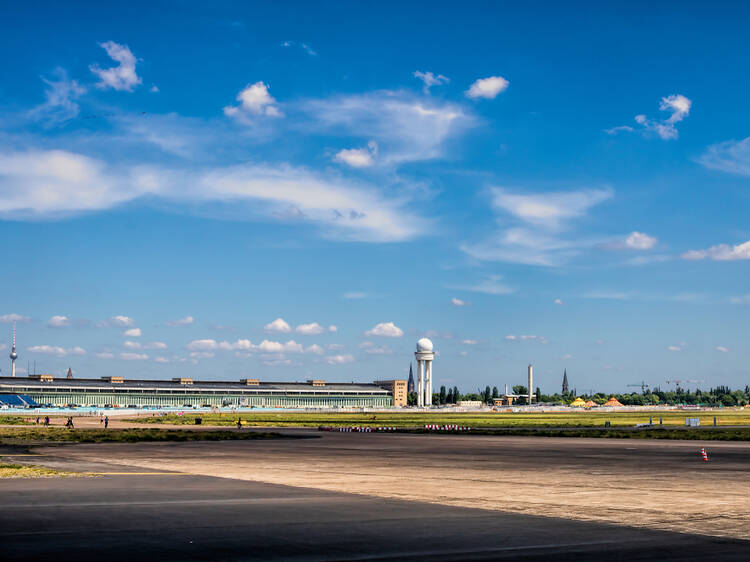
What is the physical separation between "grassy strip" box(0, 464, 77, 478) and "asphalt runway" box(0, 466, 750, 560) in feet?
25.1

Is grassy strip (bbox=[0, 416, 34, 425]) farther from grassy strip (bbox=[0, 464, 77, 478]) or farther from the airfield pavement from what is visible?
Answer: grassy strip (bbox=[0, 464, 77, 478])

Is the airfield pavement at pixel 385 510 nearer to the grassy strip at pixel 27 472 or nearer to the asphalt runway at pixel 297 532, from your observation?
the asphalt runway at pixel 297 532

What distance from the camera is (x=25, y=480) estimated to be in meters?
31.2

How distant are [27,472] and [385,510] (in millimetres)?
20368

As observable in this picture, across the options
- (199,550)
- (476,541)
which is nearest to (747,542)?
(476,541)

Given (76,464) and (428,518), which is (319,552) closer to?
(428,518)

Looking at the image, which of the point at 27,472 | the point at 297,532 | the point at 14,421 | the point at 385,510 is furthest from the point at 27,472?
the point at 14,421

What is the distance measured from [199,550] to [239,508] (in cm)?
716

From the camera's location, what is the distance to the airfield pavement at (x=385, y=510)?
1616cm

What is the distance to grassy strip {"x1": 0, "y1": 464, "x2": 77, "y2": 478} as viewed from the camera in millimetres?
33219

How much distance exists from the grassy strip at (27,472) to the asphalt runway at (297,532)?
766 centimetres

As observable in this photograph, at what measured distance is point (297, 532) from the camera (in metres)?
18.4

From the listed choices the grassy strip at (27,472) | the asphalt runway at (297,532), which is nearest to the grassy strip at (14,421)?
the grassy strip at (27,472)

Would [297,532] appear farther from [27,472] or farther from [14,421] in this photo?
[14,421]
